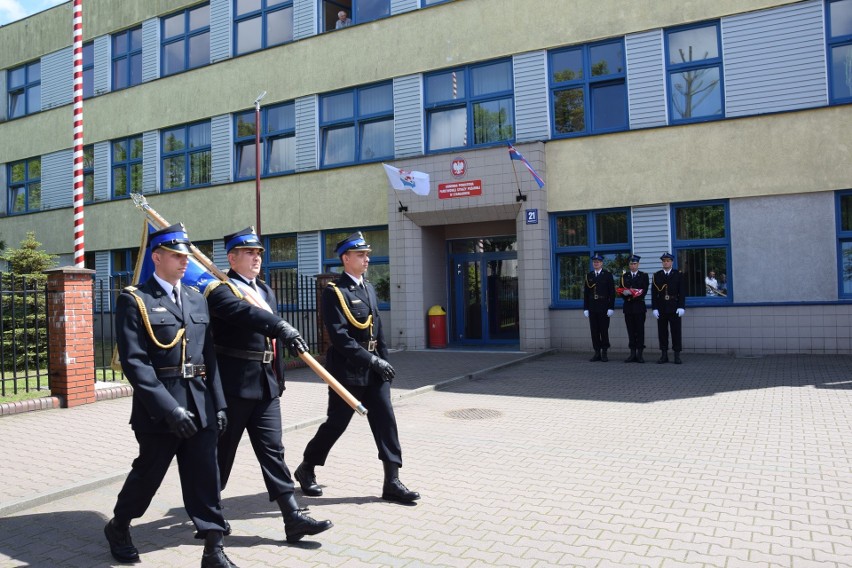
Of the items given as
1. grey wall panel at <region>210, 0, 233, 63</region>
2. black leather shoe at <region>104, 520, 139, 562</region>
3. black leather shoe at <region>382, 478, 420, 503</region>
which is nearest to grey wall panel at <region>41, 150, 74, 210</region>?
grey wall panel at <region>210, 0, 233, 63</region>

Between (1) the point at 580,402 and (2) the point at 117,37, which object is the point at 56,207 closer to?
(2) the point at 117,37

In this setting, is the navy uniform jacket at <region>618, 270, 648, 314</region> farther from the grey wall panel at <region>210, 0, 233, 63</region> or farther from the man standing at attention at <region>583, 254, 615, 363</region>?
the grey wall panel at <region>210, 0, 233, 63</region>

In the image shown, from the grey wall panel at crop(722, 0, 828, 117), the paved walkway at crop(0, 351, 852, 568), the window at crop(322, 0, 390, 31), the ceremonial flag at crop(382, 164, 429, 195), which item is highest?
the window at crop(322, 0, 390, 31)

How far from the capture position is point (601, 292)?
14211mm

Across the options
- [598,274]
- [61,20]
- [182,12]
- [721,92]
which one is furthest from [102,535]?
[61,20]

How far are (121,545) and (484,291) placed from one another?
1382 cm

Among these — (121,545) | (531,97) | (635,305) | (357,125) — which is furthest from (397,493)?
(357,125)

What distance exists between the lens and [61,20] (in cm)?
2542

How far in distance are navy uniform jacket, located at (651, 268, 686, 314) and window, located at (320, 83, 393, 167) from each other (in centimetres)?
782

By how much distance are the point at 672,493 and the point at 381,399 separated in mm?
2384

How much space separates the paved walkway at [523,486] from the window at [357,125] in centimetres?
993

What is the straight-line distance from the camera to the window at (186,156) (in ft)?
71.2

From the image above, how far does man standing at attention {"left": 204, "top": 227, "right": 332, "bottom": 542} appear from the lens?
15.2 ft

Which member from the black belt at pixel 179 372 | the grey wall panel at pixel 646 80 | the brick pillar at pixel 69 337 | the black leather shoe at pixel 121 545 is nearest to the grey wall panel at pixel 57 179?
the brick pillar at pixel 69 337
